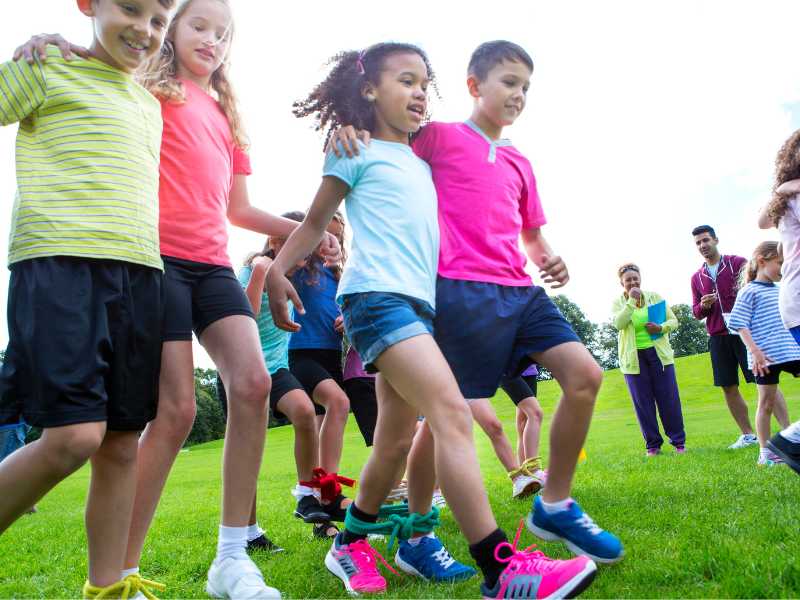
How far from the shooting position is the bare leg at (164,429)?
9.11 feet

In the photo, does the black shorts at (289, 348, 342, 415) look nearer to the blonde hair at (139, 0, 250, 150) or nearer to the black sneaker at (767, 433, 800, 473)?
the blonde hair at (139, 0, 250, 150)

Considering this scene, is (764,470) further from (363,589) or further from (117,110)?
(117,110)

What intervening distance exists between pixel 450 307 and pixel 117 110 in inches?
59.8

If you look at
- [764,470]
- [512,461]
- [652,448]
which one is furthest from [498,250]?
[652,448]

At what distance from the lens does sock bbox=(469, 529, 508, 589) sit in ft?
7.72

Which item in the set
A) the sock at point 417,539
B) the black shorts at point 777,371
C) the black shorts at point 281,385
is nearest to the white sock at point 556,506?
the sock at point 417,539

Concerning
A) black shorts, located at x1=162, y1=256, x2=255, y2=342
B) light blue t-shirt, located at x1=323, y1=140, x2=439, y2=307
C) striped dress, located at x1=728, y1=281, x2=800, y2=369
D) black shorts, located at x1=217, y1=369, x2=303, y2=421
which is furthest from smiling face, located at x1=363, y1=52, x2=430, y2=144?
striped dress, located at x1=728, y1=281, x2=800, y2=369

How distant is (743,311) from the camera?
629cm

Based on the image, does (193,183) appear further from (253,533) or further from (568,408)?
(253,533)

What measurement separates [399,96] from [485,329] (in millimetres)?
1120

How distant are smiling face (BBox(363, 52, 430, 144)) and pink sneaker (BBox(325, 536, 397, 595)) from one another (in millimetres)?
1834

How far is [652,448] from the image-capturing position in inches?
351

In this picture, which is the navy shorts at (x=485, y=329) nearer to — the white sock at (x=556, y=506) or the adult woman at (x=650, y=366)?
the white sock at (x=556, y=506)

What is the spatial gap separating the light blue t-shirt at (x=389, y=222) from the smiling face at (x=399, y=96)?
11 centimetres
